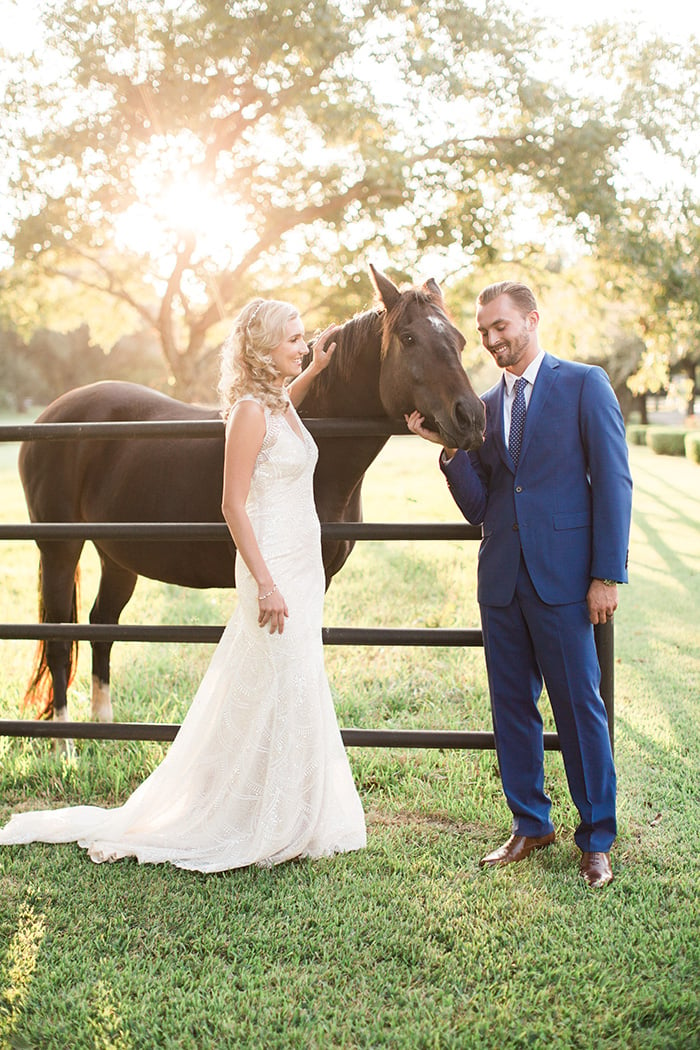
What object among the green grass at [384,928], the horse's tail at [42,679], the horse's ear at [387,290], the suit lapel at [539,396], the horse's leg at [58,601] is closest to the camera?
the green grass at [384,928]

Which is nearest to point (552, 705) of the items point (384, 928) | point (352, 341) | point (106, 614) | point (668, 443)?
point (384, 928)

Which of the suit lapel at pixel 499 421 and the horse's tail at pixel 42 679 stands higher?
the suit lapel at pixel 499 421

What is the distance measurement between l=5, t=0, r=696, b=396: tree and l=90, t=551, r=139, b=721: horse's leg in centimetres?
751

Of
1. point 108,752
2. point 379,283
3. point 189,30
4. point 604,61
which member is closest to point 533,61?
point 604,61

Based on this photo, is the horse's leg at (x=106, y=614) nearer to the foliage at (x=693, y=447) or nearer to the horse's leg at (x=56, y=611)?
the horse's leg at (x=56, y=611)

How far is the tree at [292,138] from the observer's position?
10.8 metres

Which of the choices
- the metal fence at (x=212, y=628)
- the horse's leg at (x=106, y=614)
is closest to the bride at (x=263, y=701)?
the metal fence at (x=212, y=628)

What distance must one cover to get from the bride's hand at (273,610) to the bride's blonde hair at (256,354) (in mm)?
693

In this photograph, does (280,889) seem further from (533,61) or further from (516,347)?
(533,61)

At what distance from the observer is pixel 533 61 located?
1155 centimetres

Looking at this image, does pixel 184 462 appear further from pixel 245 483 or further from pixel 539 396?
pixel 539 396

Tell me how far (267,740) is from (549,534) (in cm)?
130

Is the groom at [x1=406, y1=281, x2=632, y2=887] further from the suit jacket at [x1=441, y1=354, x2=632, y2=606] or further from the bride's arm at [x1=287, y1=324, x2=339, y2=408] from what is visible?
the bride's arm at [x1=287, y1=324, x2=339, y2=408]

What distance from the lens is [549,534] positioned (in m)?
3.03
